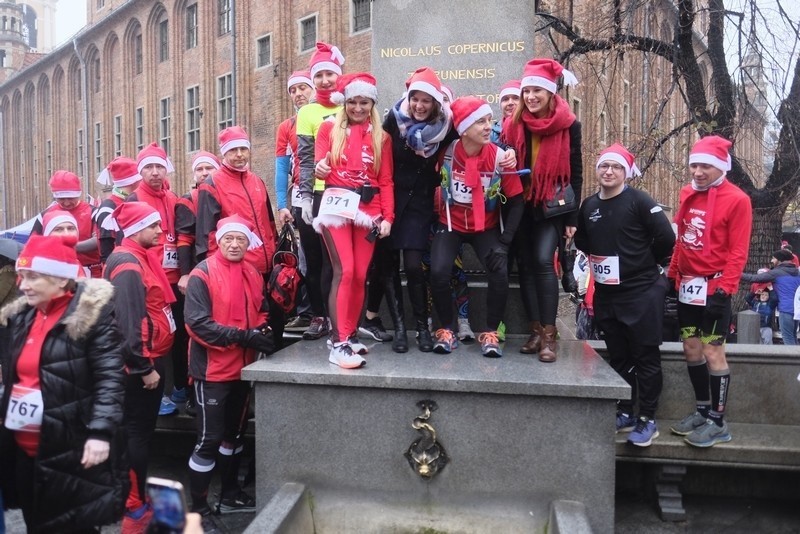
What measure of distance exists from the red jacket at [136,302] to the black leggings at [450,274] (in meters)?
1.82

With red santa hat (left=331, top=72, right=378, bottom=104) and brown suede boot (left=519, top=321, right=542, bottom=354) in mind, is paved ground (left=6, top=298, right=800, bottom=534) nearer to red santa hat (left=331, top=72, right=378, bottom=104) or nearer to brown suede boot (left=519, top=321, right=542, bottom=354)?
brown suede boot (left=519, top=321, right=542, bottom=354)

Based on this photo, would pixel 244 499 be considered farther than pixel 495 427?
Yes

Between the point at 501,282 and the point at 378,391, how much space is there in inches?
47.1

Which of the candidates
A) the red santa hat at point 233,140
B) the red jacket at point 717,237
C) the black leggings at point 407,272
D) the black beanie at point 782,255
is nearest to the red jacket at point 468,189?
the black leggings at point 407,272

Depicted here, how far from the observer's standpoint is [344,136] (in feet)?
14.4

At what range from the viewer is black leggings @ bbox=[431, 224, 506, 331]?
14.8ft

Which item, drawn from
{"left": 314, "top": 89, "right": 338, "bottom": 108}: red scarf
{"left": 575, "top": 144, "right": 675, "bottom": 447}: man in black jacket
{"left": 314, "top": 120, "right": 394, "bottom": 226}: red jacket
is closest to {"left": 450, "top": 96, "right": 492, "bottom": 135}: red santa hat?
{"left": 314, "top": 120, "right": 394, "bottom": 226}: red jacket

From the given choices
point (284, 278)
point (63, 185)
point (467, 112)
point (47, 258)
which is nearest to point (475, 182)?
point (467, 112)

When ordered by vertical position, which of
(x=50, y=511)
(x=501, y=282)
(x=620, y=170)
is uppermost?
(x=620, y=170)

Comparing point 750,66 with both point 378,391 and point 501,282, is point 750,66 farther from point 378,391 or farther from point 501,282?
point 378,391

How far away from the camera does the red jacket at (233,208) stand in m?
4.83

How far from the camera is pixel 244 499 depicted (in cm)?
454

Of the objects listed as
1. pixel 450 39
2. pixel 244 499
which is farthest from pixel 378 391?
pixel 450 39

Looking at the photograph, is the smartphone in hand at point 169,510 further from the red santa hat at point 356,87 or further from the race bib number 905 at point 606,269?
the race bib number 905 at point 606,269
